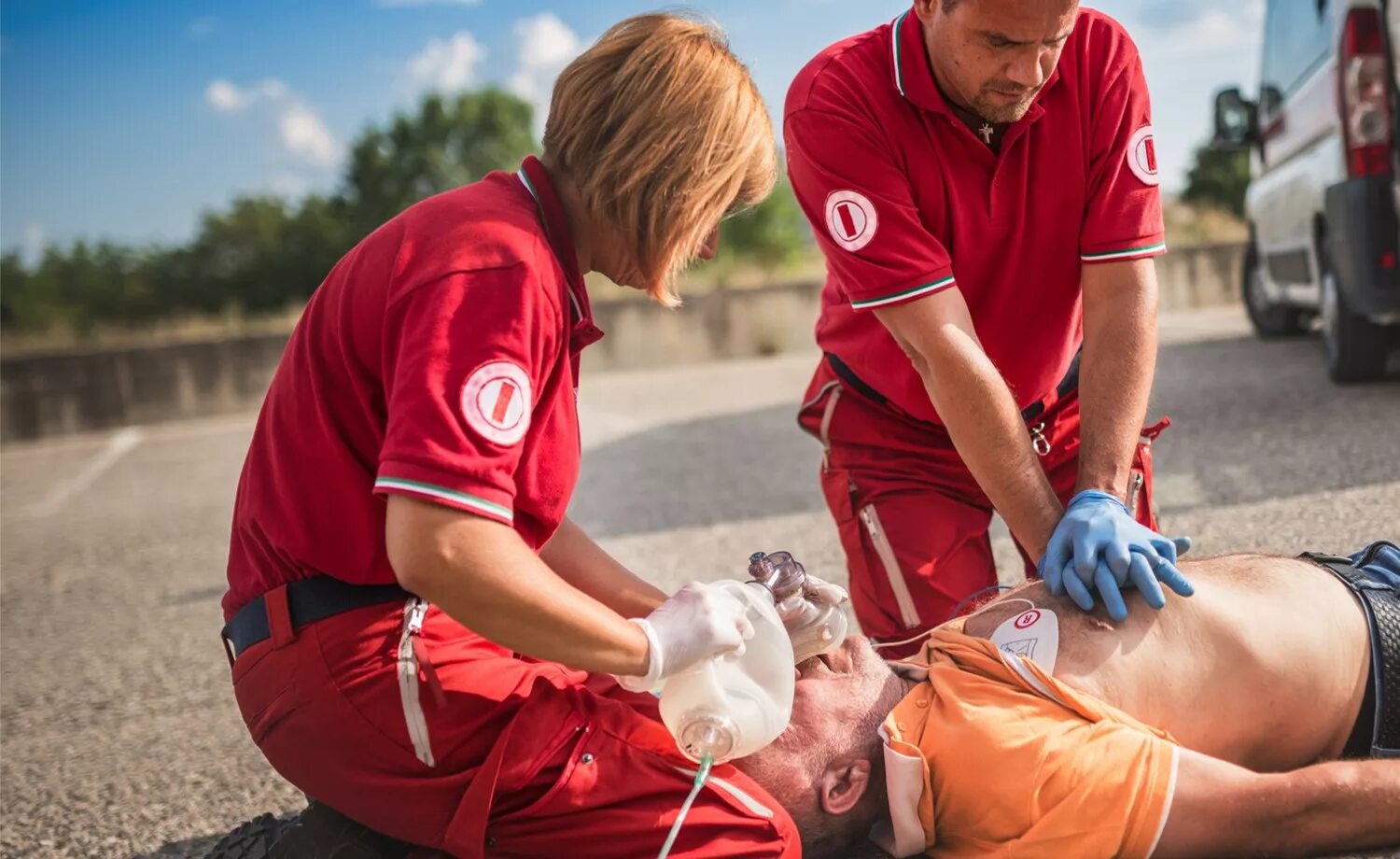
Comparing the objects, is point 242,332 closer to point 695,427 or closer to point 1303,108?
point 695,427

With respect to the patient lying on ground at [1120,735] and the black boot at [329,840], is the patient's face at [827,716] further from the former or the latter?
the black boot at [329,840]

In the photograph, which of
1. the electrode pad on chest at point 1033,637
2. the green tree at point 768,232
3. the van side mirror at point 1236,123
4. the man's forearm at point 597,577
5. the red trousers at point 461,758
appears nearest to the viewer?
the red trousers at point 461,758

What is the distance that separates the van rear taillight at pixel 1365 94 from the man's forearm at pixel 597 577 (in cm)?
414

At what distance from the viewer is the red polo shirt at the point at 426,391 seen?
1646mm

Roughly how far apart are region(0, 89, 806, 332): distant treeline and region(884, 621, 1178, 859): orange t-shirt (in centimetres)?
3628

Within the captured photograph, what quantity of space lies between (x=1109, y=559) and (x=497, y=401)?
1.12 meters

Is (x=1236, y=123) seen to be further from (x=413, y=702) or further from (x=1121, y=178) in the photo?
(x=413, y=702)

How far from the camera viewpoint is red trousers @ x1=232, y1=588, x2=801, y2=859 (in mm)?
1932

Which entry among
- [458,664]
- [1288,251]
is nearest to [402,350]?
[458,664]

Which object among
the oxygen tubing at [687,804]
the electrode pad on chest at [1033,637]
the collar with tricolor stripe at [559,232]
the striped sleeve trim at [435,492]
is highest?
the collar with tricolor stripe at [559,232]

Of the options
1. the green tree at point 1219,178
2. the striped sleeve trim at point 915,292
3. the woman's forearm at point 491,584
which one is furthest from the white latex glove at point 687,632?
the green tree at point 1219,178

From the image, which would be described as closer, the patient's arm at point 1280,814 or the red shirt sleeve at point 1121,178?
the patient's arm at point 1280,814

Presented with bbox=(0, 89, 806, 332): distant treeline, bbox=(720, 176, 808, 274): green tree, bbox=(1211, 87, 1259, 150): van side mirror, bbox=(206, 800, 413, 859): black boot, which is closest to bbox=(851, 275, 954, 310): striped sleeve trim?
bbox=(206, 800, 413, 859): black boot

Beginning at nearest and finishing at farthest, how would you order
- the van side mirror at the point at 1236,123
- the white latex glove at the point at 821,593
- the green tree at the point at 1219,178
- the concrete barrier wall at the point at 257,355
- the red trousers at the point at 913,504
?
the white latex glove at the point at 821,593 < the red trousers at the point at 913,504 < the van side mirror at the point at 1236,123 < the concrete barrier wall at the point at 257,355 < the green tree at the point at 1219,178
